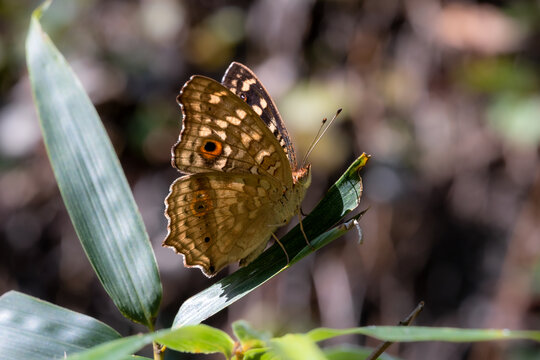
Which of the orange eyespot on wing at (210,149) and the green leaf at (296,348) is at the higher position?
→ the orange eyespot on wing at (210,149)

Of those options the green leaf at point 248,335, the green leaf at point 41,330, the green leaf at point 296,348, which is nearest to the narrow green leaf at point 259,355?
the green leaf at point 248,335

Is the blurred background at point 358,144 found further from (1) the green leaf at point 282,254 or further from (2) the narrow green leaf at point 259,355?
(2) the narrow green leaf at point 259,355

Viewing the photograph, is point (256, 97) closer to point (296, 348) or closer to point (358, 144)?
point (296, 348)

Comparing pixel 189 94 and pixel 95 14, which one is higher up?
pixel 95 14

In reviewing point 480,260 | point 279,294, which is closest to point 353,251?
point 279,294

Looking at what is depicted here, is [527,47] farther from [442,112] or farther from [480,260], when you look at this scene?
[480,260]

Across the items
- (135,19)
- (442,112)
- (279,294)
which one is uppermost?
(135,19)
